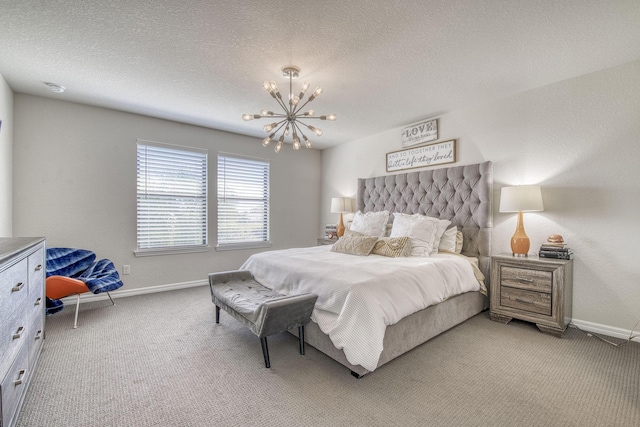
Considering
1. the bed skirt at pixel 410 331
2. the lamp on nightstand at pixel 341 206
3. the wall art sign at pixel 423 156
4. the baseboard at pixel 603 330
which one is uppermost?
the wall art sign at pixel 423 156

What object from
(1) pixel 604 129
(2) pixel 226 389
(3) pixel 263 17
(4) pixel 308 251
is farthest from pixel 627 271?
(3) pixel 263 17

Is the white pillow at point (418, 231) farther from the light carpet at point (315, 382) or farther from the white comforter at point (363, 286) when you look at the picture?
the light carpet at point (315, 382)

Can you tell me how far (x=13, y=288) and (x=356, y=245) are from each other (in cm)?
267

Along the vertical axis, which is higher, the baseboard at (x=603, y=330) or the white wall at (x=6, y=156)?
the white wall at (x=6, y=156)

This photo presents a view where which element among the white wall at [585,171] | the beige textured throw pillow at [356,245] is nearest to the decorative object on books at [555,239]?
the white wall at [585,171]

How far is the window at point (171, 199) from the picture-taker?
3970mm

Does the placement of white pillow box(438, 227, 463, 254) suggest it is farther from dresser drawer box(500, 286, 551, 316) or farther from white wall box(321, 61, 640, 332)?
dresser drawer box(500, 286, 551, 316)

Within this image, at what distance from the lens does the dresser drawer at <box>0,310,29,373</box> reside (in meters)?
1.28

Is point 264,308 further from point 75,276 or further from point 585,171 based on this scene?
point 585,171

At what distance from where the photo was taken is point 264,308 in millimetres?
1967

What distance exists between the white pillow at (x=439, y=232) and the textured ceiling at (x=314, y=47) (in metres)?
1.44

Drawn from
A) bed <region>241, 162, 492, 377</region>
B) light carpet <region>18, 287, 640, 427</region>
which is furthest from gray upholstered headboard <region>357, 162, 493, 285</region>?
light carpet <region>18, 287, 640, 427</region>

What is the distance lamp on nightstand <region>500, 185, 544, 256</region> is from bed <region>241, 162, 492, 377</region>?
14.2 inches

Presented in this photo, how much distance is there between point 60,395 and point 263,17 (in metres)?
2.73
